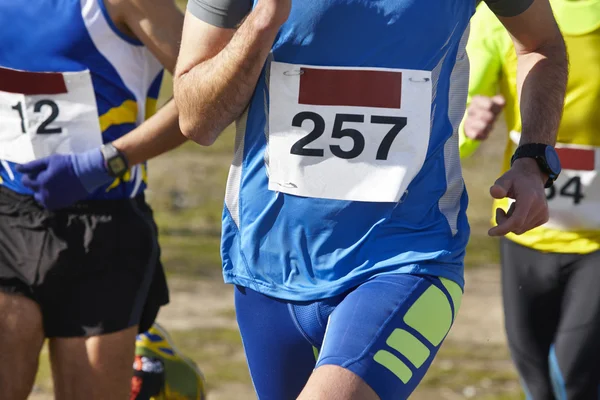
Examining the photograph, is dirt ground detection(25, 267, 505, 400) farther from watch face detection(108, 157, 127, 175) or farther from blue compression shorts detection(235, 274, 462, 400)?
blue compression shorts detection(235, 274, 462, 400)

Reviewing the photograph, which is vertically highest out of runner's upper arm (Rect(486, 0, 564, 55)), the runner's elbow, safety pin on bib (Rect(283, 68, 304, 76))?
runner's upper arm (Rect(486, 0, 564, 55))

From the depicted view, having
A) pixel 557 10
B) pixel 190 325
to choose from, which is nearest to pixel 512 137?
pixel 557 10

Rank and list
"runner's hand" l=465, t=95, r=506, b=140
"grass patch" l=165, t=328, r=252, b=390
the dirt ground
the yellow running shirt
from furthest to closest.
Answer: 1. the dirt ground
2. "grass patch" l=165, t=328, r=252, b=390
3. the yellow running shirt
4. "runner's hand" l=465, t=95, r=506, b=140

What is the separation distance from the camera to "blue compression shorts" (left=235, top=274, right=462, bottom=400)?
2.61m

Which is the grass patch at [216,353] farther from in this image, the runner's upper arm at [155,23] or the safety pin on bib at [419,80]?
the safety pin on bib at [419,80]

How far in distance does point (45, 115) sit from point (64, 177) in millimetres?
229

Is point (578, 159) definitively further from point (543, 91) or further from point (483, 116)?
point (543, 91)

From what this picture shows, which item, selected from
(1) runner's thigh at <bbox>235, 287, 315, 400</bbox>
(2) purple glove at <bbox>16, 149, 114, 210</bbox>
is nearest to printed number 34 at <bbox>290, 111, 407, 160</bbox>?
(1) runner's thigh at <bbox>235, 287, 315, 400</bbox>

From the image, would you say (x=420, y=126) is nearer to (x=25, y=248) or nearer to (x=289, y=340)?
(x=289, y=340)

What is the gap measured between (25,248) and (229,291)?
3.75m

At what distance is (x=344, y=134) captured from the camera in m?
2.81

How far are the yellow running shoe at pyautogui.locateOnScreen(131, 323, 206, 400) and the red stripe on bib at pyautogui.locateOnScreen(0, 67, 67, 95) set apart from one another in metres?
1.13

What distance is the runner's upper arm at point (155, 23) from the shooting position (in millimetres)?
3547

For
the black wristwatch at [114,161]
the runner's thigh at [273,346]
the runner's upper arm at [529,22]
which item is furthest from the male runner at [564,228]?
the runner's thigh at [273,346]
